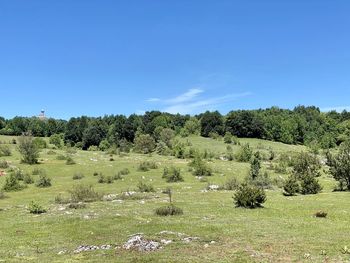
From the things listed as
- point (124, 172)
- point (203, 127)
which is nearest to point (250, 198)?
point (124, 172)

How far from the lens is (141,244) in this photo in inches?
834

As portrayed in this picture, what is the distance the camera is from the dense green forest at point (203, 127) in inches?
6147

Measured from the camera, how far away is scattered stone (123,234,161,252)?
67.5 ft

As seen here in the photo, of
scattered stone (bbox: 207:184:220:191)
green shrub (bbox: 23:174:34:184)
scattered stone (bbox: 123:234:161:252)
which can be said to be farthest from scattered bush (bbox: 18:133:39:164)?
scattered stone (bbox: 123:234:161:252)

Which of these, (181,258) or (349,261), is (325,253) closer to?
(349,261)

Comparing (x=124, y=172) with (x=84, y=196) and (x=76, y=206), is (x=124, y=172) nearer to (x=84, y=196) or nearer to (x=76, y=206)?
(x=84, y=196)

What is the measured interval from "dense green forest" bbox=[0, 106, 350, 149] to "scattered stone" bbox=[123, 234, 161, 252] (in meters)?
125

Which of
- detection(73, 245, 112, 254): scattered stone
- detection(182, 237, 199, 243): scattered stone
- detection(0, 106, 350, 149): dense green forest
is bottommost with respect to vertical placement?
detection(73, 245, 112, 254): scattered stone

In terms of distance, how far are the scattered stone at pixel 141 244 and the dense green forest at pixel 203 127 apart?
124800 mm

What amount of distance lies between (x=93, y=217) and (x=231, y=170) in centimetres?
4301

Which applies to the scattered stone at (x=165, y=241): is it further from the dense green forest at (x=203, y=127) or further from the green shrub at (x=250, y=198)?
the dense green forest at (x=203, y=127)

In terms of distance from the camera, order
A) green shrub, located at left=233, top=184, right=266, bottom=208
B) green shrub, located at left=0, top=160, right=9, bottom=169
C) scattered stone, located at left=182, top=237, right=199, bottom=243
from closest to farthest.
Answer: scattered stone, located at left=182, top=237, right=199, bottom=243 → green shrub, located at left=233, top=184, right=266, bottom=208 → green shrub, located at left=0, top=160, right=9, bottom=169

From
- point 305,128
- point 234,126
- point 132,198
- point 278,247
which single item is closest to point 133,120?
point 234,126

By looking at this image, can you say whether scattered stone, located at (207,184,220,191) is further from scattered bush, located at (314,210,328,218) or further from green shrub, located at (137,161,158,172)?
green shrub, located at (137,161,158,172)
